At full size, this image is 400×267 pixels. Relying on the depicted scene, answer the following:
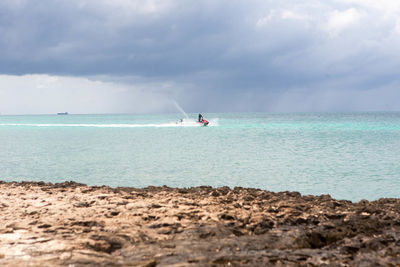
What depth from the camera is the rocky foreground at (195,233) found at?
537 cm

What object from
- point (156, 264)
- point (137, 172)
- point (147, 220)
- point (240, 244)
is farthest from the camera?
point (137, 172)

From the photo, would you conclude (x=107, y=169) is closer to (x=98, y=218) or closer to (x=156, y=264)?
(x=98, y=218)

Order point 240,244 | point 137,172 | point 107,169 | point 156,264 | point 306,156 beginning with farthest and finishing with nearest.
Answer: point 306,156 → point 107,169 → point 137,172 → point 240,244 → point 156,264

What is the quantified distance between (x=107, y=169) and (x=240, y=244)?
17392 mm

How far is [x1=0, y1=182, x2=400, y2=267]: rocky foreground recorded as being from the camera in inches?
211

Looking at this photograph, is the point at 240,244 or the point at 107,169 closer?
the point at 240,244

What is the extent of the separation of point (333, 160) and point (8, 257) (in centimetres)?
2229

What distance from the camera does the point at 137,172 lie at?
20.8 meters

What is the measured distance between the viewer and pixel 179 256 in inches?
214

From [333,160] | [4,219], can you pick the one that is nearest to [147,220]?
[4,219]

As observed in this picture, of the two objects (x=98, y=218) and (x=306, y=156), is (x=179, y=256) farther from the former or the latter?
(x=306, y=156)

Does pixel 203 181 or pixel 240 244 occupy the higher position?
pixel 240 244

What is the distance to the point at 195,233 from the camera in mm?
6379

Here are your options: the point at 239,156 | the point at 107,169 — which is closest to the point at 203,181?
the point at 107,169
